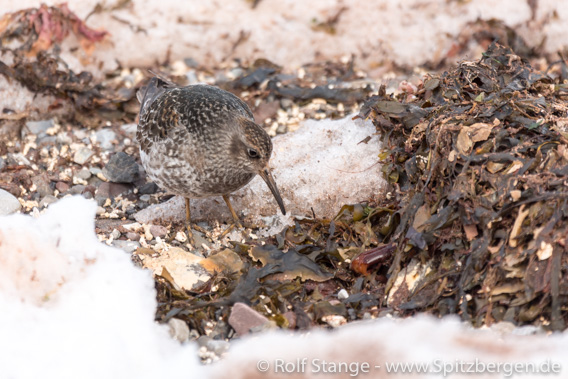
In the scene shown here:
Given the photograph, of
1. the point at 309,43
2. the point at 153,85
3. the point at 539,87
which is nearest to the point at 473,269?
the point at 539,87

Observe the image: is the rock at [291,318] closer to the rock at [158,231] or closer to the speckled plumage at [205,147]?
the speckled plumage at [205,147]

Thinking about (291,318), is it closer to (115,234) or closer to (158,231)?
(158,231)

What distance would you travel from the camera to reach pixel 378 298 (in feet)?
16.0

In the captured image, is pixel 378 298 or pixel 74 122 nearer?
pixel 378 298

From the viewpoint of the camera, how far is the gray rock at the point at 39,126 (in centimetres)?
729

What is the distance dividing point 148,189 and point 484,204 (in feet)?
10.6

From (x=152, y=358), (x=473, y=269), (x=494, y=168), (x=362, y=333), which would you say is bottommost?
(x=152, y=358)

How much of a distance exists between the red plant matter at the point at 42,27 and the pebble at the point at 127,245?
117 inches

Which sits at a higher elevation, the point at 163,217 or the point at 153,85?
the point at 153,85

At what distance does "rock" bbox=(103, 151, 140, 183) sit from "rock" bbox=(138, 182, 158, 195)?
4.6 inches

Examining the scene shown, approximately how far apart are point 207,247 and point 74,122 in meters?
2.57

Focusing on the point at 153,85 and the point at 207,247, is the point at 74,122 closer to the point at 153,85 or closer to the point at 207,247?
the point at 153,85

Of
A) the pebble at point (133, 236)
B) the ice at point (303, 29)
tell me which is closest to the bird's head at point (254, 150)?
the pebble at point (133, 236)

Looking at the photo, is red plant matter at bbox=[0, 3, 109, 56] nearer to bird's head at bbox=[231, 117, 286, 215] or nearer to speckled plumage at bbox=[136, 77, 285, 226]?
speckled plumage at bbox=[136, 77, 285, 226]
